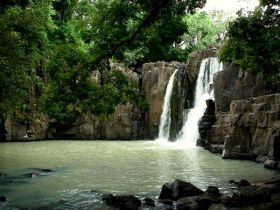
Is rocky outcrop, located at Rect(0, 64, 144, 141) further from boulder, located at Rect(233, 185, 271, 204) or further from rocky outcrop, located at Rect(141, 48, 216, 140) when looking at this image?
boulder, located at Rect(233, 185, 271, 204)

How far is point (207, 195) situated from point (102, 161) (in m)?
9.74

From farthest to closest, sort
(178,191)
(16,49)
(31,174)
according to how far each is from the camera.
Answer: (31,174)
(16,49)
(178,191)

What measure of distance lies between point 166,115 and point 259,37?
22.4m

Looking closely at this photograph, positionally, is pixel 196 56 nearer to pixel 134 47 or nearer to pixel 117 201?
pixel 134 47

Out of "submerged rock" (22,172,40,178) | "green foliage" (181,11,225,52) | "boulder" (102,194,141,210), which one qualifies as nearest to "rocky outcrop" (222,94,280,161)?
"boulder" (102,194,141,210)

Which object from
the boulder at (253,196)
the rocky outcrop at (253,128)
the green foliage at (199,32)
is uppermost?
the green foliage at (199,32)

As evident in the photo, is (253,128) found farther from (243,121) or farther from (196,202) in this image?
(196,202)

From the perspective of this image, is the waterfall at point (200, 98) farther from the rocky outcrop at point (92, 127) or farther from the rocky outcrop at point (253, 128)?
the rocky outcrop at point (253, 128)

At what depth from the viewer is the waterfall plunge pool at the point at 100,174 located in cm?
1147

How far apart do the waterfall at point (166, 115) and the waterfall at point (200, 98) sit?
2733mm

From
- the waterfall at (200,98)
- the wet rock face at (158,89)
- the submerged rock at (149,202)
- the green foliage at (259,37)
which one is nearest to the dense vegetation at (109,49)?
the green foliage at (259,37)

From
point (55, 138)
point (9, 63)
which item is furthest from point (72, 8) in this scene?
point (9, 63)

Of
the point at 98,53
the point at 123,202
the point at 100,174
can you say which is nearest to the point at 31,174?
the point at 100,174

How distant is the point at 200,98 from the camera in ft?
104
